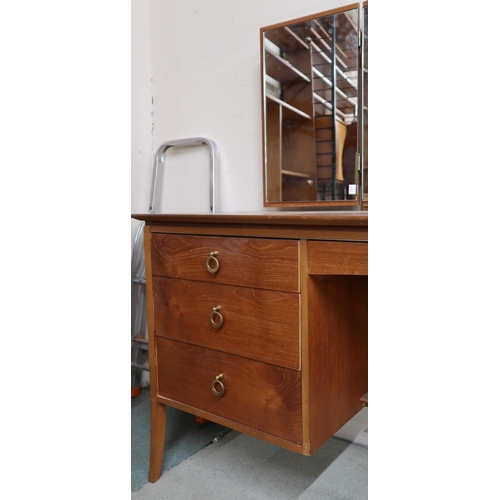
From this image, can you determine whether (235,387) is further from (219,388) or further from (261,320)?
(261,320)

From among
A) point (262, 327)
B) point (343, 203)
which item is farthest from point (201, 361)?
point (343, 203)

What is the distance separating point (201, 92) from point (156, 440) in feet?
4.29

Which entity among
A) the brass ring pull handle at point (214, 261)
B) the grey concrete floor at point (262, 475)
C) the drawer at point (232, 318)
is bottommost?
the grey concrete floor at point (262, 475)

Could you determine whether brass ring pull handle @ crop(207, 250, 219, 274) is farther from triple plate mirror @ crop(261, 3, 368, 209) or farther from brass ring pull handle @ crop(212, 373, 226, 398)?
triple plate mirror @ crop(261, 3, 368, 209)

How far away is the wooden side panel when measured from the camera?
104 cm

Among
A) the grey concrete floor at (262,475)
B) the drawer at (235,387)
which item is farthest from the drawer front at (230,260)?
the grey concrete floor at (262,475)

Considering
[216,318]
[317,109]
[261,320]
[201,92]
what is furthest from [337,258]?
[201,92]

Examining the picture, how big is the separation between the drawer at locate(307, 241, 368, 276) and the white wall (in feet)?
2.41

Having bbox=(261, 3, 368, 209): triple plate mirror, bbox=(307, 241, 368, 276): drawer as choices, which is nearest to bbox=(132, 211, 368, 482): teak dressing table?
bbox=(307, 241, 368, 276): drawer

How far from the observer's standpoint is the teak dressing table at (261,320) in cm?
100

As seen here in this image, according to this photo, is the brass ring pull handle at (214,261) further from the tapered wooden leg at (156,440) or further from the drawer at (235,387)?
the tapered wooden leg at (156,440)

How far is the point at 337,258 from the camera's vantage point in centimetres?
96
